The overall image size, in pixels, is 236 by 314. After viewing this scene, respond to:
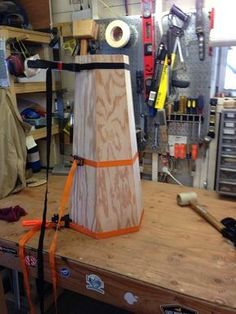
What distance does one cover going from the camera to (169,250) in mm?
1072

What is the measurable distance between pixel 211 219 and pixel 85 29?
1285 mm

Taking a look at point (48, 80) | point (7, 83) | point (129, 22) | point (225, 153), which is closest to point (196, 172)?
point (225, 153)

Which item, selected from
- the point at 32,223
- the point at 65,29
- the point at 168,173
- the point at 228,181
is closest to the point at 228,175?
the point at 228,181

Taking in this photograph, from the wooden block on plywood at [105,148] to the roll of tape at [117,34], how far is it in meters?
0.63

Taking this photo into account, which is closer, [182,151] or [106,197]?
[106,197]

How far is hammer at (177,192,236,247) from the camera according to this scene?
1132 millimetres

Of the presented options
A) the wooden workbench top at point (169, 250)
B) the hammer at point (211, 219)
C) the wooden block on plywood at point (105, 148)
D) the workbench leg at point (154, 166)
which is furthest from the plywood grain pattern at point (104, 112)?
the workbench leg at point (154, 166)

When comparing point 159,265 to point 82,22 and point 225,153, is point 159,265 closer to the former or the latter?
point 225,153

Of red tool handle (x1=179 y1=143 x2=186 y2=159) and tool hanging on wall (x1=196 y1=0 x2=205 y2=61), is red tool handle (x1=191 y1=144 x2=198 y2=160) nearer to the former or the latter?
red tool handle (x1=179 y1=143 x2=186 y2=159)

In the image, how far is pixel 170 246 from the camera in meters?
1.10

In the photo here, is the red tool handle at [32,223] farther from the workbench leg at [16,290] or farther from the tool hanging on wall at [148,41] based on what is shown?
the tool hanging on wall at [148,41]

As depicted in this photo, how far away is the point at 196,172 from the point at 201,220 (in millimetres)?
512

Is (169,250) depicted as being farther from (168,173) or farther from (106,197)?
(168,173)

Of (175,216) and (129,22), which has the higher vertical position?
(129,22)
